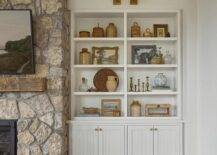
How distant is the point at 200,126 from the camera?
4.72 meters

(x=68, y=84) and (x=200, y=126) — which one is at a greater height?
(x=68, y=84)

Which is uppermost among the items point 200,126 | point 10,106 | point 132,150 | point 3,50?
point 3,50

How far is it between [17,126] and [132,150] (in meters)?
1.55

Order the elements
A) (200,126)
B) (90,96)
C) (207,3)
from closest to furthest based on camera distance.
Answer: (207,3) < (200,126) < (90,96)

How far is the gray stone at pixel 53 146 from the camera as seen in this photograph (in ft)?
14.6

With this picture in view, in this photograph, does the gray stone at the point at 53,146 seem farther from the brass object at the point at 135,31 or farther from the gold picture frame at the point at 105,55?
the brass object at the point at 135,31

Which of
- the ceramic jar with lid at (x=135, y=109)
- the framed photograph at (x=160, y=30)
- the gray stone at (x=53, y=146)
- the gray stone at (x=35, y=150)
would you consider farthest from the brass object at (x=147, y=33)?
the gray stone at (x=35, y=150)

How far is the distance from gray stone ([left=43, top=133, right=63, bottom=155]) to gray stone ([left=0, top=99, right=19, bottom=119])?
0.52 metres

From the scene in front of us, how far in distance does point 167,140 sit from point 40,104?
1751mm

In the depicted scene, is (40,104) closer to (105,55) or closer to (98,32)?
(105,55)

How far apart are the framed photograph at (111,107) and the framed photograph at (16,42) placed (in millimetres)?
1163

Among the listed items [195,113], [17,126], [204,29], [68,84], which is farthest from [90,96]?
[204,29]

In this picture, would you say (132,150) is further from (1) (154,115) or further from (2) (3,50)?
(2) (3,50)

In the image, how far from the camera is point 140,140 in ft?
15.5
